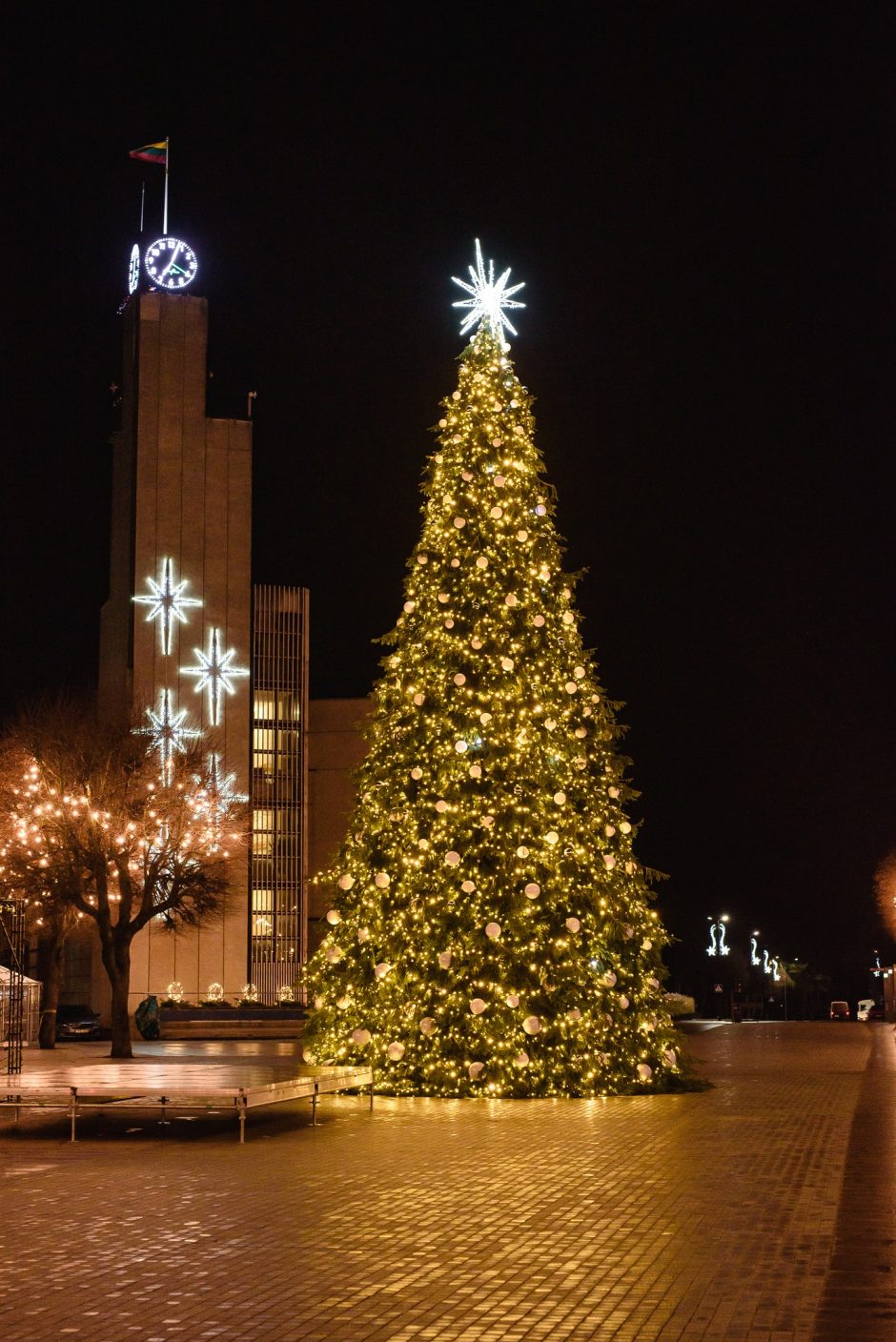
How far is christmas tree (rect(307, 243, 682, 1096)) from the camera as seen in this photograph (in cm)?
2105

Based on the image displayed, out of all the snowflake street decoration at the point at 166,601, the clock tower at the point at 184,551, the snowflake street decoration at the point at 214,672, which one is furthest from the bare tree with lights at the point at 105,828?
the snowflake street decoration at the point at 214,672

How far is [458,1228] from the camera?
1080 centimetres

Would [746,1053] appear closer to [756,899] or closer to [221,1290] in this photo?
[221,1290]

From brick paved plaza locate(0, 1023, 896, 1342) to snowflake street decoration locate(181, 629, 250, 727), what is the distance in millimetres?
45762

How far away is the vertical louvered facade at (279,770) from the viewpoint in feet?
225

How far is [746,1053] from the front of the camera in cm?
3325

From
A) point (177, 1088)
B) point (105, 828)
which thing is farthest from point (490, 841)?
point (105, 828)

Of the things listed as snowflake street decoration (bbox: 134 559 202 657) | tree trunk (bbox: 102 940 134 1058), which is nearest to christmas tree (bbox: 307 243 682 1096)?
tree trunk (bbox: 102 940 134 1058)

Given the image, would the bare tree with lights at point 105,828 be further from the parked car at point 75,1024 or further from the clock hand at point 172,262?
the clock hand at point 172,262

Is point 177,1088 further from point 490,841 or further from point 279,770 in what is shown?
point 279,770

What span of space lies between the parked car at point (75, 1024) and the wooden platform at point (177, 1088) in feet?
86.7

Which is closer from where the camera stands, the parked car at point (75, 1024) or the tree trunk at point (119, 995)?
the tree trunk at point (119, 995)

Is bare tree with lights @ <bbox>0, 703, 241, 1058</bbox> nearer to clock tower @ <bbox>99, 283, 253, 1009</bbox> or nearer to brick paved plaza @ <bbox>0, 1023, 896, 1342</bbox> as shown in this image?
brick paved plaza @ <bbox>0, 1023, 896, 1342</bbox>

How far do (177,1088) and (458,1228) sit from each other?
7.88m
